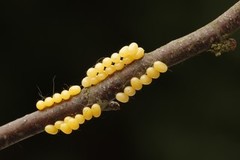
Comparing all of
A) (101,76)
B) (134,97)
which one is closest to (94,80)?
(101,76)

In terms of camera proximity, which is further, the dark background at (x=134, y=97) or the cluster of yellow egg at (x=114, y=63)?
the dark background at (x=134, y=97)

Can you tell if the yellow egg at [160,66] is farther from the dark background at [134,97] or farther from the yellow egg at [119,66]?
the dark background at [134,97]

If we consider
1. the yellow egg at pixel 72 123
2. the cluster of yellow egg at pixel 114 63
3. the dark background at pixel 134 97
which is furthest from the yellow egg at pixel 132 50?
the dark background at pixel 134 97

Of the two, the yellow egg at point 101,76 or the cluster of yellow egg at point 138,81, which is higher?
the yellow egg at point 101,76

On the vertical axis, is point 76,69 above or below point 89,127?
above

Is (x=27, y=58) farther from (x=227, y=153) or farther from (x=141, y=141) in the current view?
(x=227, y=153)

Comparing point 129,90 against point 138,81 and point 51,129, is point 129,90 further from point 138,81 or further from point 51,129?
point 51,129

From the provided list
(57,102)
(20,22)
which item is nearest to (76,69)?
(20,22)
